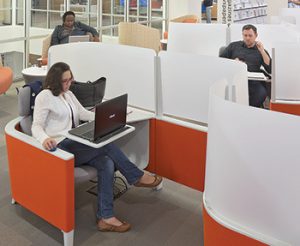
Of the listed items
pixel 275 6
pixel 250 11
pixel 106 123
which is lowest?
pixel 106 123

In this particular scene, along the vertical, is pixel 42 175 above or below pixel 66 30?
below

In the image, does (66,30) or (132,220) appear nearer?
(132,220)

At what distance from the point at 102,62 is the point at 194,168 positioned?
135 cm

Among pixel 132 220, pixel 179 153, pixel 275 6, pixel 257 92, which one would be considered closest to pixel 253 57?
pixel 257 92

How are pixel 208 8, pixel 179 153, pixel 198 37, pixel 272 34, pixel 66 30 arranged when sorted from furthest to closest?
pixel 208 8 < pixel 66 30 < pixel 198 37 < pixel 272 34 < pixel 179 153

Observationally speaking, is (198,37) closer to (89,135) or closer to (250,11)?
(250,11)

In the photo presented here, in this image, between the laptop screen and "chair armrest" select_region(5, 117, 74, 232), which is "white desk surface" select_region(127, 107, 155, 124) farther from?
"chair armrest" select_region(5, 117, 74, 232)

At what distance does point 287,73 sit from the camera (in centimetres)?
403

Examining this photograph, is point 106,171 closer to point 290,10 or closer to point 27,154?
point 27,154

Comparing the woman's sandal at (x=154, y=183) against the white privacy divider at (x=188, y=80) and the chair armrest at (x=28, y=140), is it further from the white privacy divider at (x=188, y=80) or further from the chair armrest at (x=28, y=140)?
the chair armrest at (x=28, y=140)

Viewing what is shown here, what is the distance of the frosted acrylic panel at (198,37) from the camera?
6.10 metres

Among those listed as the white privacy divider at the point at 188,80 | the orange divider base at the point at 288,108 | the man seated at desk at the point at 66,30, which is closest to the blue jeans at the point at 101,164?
the white privacy divider at the point at 188,80

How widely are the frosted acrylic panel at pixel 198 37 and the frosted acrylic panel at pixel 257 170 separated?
441cm

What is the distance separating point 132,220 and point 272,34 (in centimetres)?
385
